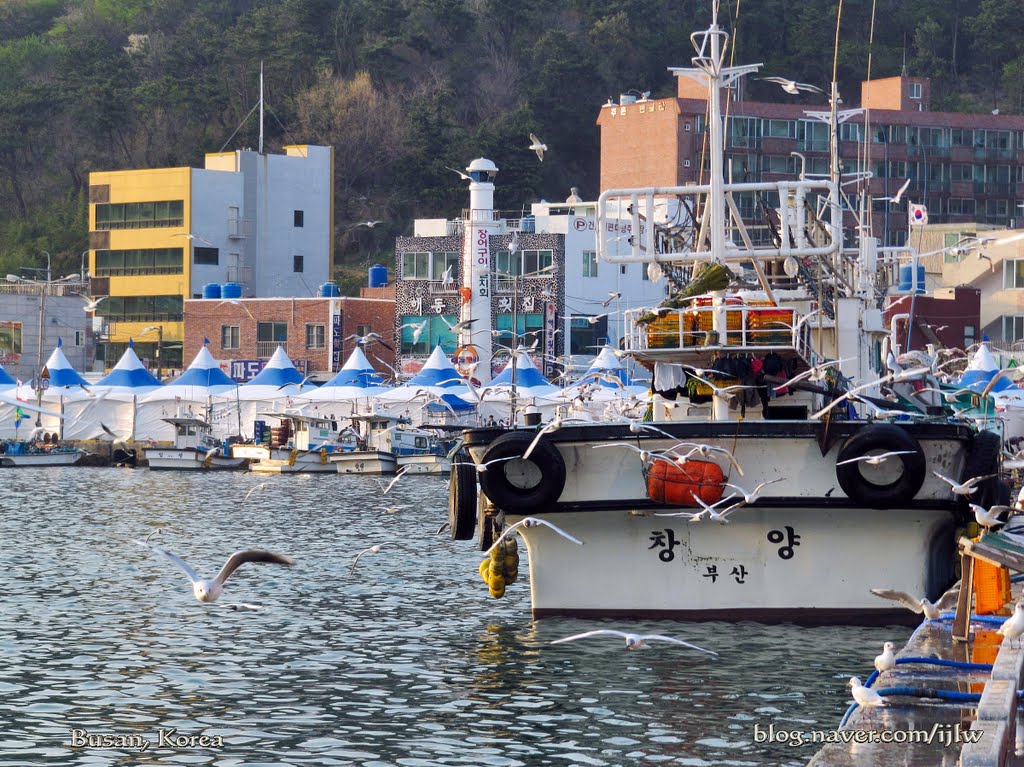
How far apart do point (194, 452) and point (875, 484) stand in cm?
5698

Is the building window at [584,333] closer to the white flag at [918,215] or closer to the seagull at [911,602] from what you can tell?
the white flag at [918,215]

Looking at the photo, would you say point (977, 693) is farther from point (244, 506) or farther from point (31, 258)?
point (31, 258)

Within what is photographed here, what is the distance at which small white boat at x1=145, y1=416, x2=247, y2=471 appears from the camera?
7588cm

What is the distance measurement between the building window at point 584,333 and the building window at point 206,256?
26.3 meters

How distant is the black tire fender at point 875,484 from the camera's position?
2219 cm

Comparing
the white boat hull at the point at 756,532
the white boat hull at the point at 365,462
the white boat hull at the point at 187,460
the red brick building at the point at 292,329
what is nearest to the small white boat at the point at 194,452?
the white boat hull at the point at 187,460

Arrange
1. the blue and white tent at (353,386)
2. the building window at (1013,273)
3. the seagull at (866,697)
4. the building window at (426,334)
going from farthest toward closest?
1. the building window at (426,334)
2. the building window at (1013,273)
3. the blue and white tent at (353,386)
4. the seagull at (866,697)

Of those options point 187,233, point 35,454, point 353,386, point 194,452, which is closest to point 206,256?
point 187,233

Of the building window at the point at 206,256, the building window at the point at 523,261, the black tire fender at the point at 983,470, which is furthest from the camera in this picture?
the building window at the point at 206,256

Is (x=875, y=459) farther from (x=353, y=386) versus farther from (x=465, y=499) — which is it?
(x=353, y=386)

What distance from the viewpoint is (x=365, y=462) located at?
235ft

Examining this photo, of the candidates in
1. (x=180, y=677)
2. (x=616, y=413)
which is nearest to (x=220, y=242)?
(x=616, y=413)

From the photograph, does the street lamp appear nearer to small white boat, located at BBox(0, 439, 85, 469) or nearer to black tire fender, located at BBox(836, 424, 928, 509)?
small white boat, located at BBox(0, 439, 85, 469)

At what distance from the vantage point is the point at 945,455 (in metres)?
22.8
